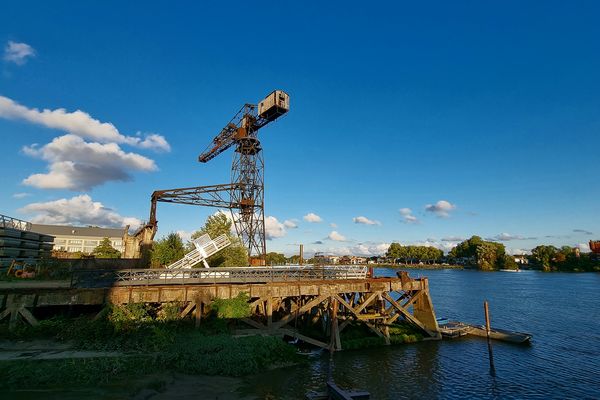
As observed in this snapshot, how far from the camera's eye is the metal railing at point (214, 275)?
67.0 feet

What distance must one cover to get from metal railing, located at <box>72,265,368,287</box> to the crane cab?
2090 centimetres

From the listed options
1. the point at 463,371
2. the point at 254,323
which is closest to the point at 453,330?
the point at 463,371

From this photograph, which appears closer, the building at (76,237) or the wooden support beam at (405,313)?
the wooden support beam at (405,313)

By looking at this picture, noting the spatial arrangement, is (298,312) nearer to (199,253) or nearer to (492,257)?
(199,253)

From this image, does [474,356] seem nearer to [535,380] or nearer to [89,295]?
[535,380]

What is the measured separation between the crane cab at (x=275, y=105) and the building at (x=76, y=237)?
87960mm

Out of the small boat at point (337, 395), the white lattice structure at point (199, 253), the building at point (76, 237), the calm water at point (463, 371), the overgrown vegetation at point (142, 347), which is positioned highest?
the building at point (76, 237)

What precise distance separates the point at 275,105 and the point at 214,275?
22.5 metres

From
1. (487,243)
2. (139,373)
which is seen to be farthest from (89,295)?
(487,243)

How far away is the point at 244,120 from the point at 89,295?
30276mm

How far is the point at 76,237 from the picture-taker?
113m

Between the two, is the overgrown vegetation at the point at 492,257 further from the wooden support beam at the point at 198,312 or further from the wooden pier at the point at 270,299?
the wooden support beam at the point at 198,312

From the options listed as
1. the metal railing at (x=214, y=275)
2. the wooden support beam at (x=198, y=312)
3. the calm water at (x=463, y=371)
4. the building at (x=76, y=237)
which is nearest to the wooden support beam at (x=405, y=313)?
the calm water at (x=463, y=371)

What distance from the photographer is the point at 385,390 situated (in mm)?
16891
